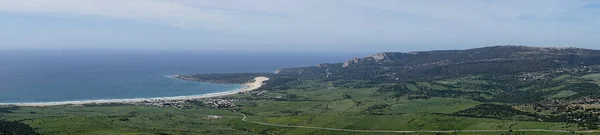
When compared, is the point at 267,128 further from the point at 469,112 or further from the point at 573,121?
the point at 573,121

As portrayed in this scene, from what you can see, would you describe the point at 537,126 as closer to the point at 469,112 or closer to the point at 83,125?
the point at 469,112

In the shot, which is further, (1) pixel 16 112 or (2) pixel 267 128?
(1) pixel 16 112

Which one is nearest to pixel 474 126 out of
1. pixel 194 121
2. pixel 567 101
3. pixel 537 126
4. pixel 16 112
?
pixel 537 126

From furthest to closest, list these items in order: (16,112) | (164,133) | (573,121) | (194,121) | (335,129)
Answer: (16,112)
(194,121)
(335,129)
(573,121)
(164,133)

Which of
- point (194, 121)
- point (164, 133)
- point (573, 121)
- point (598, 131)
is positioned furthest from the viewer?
point (194, 121)

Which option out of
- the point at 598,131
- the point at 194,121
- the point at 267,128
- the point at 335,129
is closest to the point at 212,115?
the point at 194,121

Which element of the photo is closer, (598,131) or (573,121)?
(598,131)

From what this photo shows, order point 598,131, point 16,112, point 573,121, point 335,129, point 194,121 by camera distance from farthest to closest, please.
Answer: point 16,112, point 194,121, point 335,129, point 573,121, point 598,131

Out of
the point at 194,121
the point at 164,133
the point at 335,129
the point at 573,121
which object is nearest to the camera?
the point at 164,133

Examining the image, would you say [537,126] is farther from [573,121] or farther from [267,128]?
[267,128]
